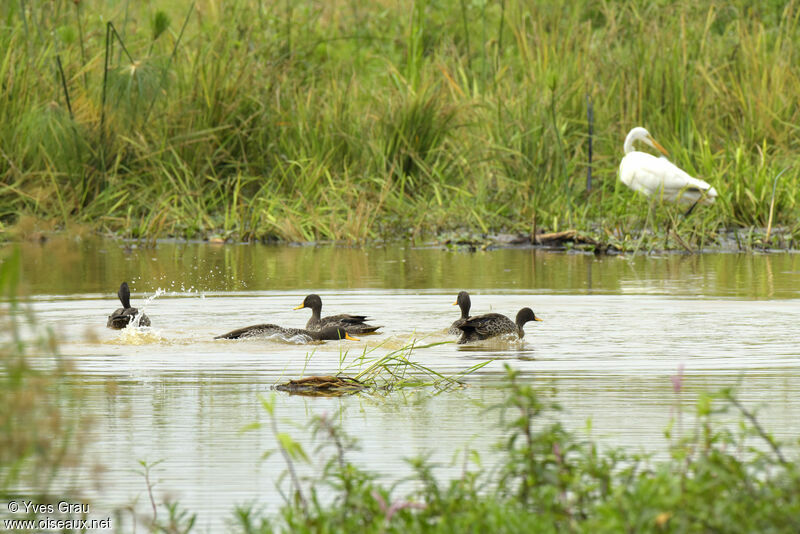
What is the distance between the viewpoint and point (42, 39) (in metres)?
17.9

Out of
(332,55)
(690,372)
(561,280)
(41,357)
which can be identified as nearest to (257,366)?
(41,357)

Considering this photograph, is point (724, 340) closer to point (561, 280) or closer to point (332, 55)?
point (561, 280)

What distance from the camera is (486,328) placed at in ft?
30.5

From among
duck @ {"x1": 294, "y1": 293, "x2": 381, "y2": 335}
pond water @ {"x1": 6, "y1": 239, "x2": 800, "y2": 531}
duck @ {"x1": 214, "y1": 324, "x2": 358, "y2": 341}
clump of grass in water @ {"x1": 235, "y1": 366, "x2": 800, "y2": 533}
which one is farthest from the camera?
duck @ {"x1": 294, "y1": 293, "x2": 381, "y2": 335}

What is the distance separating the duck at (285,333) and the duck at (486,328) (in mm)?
704

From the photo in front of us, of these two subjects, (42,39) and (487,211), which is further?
(42,39)

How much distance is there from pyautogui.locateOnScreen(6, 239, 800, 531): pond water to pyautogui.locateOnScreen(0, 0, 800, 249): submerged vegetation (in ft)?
3.09

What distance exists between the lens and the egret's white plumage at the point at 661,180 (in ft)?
50.9

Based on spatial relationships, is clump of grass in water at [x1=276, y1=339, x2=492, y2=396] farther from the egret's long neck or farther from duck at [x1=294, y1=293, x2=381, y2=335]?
the egret's long neck

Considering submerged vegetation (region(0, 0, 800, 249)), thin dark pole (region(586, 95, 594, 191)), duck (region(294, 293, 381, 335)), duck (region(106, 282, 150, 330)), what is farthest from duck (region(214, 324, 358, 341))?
thin dark pole (region(586, 95, 594, 191))

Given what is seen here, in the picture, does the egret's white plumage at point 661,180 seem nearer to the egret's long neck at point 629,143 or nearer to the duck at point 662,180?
the duck at point 662,180

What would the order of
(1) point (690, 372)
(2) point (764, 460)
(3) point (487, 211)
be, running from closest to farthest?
1. (2) point (764, 460)
2. (1) point (690, 372)
3. (3) point (487, 211)

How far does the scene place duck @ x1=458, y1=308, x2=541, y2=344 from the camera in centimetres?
924

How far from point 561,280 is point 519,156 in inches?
171
